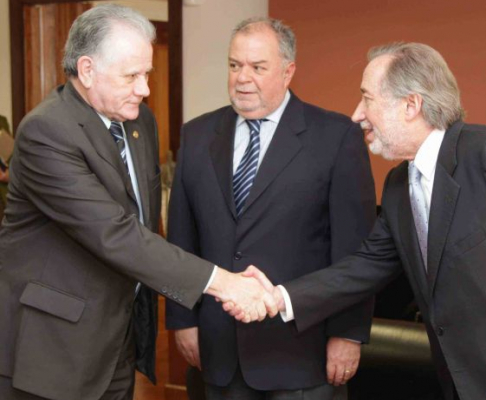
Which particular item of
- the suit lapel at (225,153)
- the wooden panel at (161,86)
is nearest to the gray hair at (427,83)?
the suit lapel at (225,153)

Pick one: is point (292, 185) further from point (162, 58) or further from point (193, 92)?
point (162, 58)

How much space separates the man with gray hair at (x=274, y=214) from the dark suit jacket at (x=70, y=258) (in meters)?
0.27

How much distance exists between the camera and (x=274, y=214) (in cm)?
264

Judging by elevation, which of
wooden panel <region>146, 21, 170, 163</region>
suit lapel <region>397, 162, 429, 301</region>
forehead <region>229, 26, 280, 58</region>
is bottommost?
wooden panel <region>146, 21, 170, 163</region>

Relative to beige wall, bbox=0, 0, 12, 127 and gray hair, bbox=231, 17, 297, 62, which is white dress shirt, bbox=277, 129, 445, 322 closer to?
gray hair, bbox=231, 17, 297, 62

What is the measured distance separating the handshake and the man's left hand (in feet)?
0.69

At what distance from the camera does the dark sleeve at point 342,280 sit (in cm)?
261

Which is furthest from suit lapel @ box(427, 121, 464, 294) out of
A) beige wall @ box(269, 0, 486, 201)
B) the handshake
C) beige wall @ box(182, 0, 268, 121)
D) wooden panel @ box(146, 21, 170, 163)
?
wooden panel @ box(146, 21, 170, 163)

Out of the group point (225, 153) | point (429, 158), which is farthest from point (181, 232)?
point (429, 158)

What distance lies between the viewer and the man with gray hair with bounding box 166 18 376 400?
2645mm

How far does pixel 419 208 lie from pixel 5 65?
5579mm

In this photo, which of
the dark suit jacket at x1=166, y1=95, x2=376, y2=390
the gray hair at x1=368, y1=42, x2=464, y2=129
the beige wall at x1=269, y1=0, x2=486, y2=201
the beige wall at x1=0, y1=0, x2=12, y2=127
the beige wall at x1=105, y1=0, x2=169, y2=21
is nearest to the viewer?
the gray hair at x1=368, y1=42, x2=464, y2=129

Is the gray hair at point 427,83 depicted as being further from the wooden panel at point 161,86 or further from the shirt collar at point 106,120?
the wooden panel at point 161,86

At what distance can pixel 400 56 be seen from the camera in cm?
238
